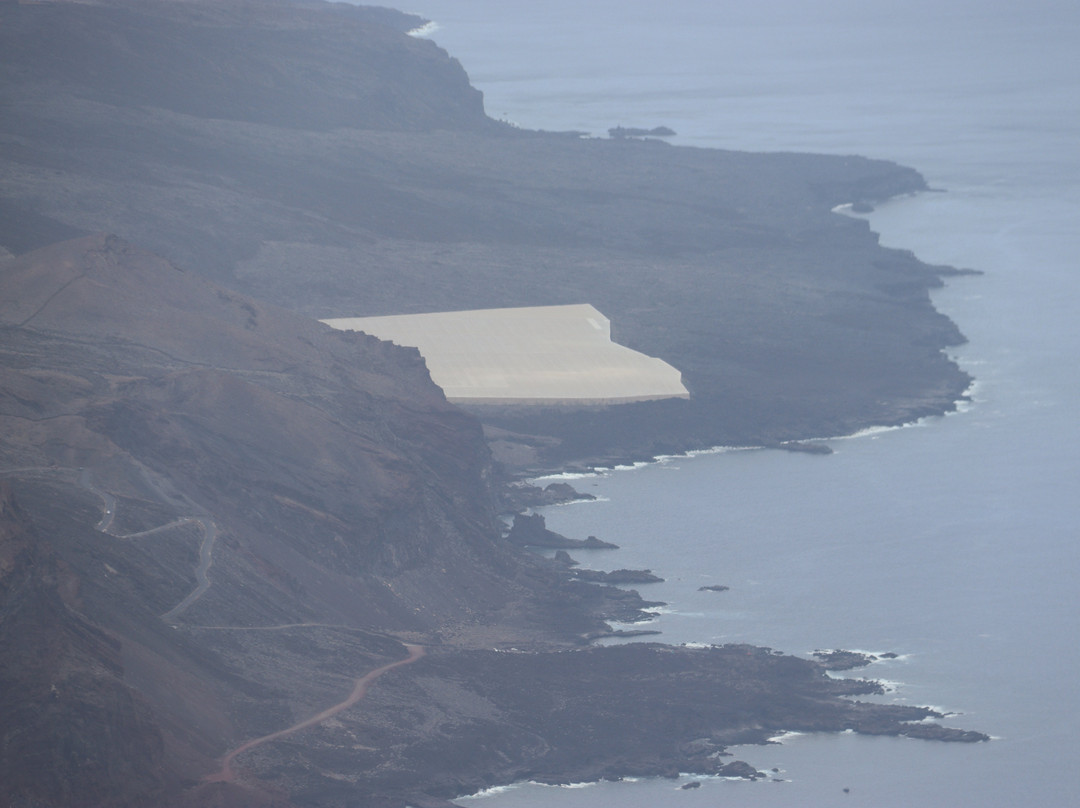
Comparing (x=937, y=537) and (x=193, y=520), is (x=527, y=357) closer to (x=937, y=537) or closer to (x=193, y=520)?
(x=937, y=537)

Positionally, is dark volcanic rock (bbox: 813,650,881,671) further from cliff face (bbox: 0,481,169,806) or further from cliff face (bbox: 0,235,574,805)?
cliff face (bbox: 0,481,169,806)

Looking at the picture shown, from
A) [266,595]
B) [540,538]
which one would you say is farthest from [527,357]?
[266,595]

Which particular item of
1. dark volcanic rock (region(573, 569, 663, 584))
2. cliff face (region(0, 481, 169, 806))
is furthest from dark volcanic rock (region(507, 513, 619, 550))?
cliff face (region(0, 481, 169, 806))

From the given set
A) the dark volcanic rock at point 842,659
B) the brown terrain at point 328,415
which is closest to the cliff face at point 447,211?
the brown terrain at point 328,415

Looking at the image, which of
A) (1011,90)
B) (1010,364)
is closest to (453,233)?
(1010,364)

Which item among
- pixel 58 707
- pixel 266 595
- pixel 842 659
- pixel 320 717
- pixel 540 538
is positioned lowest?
pixel 540 538

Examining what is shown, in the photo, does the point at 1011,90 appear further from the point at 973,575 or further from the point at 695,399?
the point at 973,575
